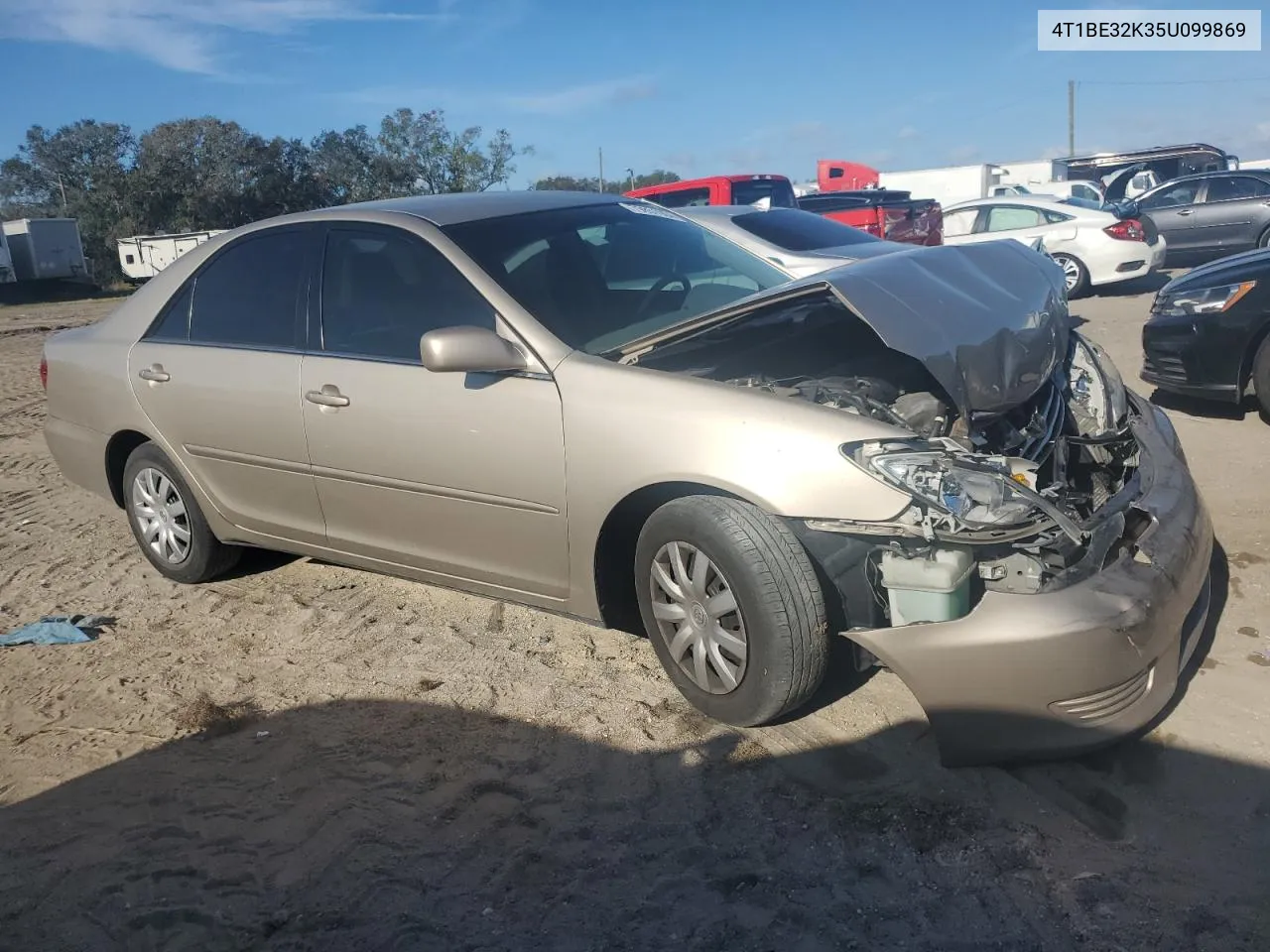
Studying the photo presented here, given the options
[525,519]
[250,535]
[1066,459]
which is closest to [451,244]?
[525,519]

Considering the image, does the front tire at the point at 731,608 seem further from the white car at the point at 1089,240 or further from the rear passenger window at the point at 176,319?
the white car at the point at 1089,240

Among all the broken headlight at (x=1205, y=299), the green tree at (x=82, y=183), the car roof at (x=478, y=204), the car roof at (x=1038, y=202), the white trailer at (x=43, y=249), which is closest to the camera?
the car roof at (x=478, y=204)

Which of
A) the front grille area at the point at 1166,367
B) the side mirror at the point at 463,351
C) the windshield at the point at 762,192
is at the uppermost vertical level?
the windshield at the point at 762,192

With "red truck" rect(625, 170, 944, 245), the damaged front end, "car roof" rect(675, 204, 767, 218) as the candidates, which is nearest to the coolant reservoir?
the damaged front end

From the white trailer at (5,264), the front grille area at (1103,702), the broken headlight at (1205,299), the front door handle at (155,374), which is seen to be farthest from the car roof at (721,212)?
the white trailer at (5,264)

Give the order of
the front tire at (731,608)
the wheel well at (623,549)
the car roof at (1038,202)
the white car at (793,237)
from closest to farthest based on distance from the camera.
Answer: the front tire at (731,608), the wheel well at (623,549), the white car at (793,237), the car roof at (1038,202)

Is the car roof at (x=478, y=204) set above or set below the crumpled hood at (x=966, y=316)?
above

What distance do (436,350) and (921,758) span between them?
1974 mm

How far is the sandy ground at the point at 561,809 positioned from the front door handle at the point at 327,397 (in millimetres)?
997

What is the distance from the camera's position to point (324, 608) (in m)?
4.57

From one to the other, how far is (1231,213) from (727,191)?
7583 mm

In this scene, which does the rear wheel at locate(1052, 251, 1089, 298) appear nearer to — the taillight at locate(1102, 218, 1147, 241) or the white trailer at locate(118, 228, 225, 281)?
the taillight at locate(1102, 218, 1147, 241)

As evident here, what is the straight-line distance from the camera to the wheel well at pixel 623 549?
127 inches

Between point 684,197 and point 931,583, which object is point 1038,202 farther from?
point 931,583
